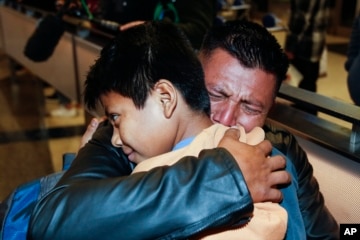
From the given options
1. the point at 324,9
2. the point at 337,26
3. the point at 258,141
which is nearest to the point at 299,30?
the point at 324,9

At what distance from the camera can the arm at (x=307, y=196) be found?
1.05m

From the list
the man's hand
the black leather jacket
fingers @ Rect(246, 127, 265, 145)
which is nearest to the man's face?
fingers @ Rect(246, 127, 265, 145)

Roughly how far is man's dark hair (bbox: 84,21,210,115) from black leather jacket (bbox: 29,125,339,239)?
17 centimetres

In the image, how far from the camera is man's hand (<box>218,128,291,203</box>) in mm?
747

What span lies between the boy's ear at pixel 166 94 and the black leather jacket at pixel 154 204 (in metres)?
0.15

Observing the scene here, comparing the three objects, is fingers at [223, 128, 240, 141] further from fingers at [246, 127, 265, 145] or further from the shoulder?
the shoulder

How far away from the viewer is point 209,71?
109 cm

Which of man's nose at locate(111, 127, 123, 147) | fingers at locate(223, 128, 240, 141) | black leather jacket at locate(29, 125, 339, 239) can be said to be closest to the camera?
black leather jacket at locate(29, 125, 339, 239)

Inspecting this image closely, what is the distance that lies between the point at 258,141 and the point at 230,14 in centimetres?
443

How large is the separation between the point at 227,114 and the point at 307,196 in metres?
0.25

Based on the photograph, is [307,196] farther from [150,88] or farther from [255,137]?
[150,88]

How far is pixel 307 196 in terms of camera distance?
3.49ft

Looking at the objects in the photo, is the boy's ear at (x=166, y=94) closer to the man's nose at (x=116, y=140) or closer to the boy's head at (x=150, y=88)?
the boy's head at (x=150, y=88)

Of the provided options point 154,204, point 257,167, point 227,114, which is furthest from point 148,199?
point 227,114
